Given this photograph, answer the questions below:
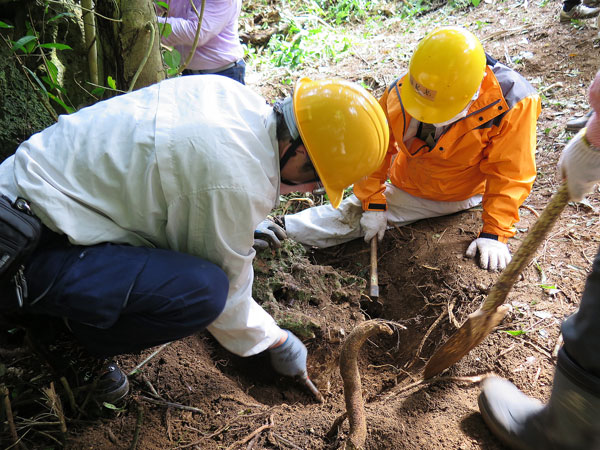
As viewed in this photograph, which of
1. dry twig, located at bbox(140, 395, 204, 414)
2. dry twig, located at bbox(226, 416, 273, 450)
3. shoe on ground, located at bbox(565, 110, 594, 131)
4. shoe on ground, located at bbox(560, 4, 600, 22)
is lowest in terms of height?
dry twig, located at bbox(140, 395, 204, 414)

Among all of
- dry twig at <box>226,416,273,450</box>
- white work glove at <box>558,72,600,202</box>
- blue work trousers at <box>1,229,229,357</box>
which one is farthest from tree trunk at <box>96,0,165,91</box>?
white work glove at <box>558,72,600,202</box>

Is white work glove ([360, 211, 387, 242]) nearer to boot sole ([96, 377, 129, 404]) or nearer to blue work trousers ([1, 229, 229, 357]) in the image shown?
blue work trousers ([1, 229, 229, 357])

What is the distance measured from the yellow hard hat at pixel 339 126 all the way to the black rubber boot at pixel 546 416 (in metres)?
0.96

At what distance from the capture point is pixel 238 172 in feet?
4.81

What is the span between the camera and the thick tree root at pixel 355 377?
5.16 feet

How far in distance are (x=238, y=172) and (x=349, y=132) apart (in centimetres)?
39

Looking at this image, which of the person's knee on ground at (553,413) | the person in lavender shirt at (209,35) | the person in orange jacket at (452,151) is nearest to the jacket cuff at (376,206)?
the person in orange jacket at (452,151)

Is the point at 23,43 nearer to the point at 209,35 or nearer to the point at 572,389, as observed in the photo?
the point at 209,35

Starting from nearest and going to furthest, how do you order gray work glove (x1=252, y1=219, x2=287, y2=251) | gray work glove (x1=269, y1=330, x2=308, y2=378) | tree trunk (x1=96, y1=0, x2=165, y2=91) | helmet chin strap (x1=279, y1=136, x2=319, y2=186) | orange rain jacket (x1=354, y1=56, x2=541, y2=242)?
helmet chin strap (x1=279, y1=136, x2=319, y2=186) → gray work glove (x1=269, y1=330, x2=308, y2=378) → tree trunk (x1=96, y1=0, x2=165, y2=91) → orange rain jacket (x1=354, y1=56, x2=541, y2=242) → gray work glove (x1=252, y1=219, x2=287, y2=251)

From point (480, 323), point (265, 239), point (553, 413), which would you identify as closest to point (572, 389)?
point (553, 413)

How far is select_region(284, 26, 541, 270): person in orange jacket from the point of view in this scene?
217 centimetres

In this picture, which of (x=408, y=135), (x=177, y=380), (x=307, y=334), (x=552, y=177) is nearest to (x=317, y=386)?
(x=307, y=334)

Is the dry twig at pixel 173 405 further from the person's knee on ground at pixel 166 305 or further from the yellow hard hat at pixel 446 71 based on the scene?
the yellow hard hat at pixel 446 71

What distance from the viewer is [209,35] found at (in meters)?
3.33
